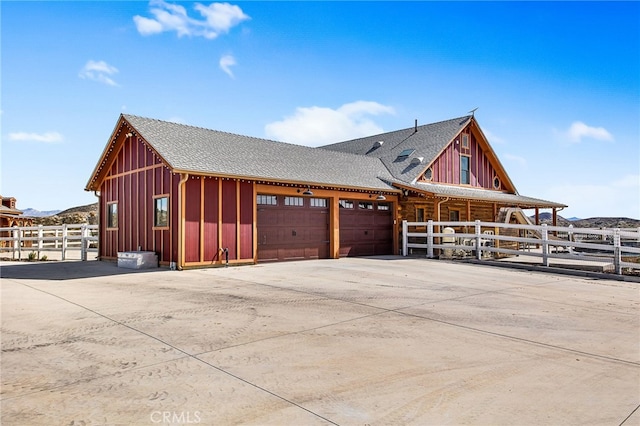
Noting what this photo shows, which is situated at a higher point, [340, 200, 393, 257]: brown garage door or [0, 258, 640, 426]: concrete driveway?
[340, 200, 393, 257]: brown garage door

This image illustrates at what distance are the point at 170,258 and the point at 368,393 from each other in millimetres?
11185

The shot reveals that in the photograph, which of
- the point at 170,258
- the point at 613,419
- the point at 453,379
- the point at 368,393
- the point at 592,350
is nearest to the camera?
the point at 613,419

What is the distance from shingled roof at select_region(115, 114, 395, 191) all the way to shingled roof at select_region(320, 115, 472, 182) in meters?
1.23

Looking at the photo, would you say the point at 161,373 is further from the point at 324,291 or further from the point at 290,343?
the point at 324,291

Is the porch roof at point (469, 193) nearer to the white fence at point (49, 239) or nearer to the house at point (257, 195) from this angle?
the house at point (257, 195)

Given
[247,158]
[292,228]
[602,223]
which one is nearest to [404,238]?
[292,228]

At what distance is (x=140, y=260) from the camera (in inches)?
546

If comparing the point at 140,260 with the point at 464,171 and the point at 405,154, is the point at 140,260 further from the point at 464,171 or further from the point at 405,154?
the point at 464,171

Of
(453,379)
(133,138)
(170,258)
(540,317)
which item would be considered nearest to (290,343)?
(453,379)

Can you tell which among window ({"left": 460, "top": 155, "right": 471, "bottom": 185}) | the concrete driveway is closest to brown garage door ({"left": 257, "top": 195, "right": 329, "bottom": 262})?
the concrete driveway

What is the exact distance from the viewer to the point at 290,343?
5.21 meters

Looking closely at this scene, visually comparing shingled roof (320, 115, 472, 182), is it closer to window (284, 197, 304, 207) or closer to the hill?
window (284, 197, 304, 207)

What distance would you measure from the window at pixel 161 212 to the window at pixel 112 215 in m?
3.71

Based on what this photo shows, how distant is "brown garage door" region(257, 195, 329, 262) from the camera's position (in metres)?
15.4
